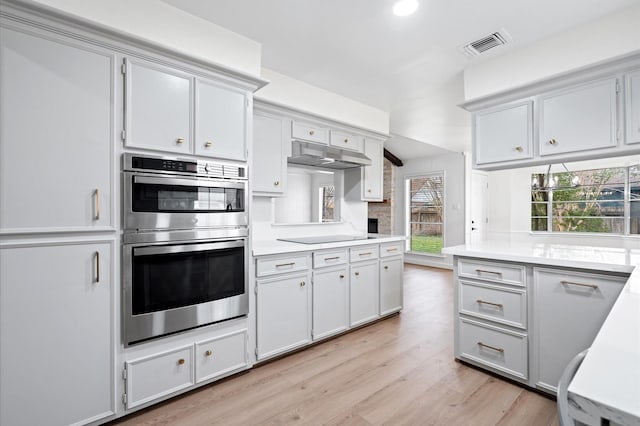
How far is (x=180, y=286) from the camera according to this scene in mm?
2072

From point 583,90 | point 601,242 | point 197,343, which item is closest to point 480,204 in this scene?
point 601,242

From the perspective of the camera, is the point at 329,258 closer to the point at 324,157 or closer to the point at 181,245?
the point at 324,157

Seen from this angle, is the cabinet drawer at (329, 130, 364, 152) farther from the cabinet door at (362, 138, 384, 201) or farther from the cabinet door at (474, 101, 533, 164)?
the cabinet door at (474, 101, 533, 164)

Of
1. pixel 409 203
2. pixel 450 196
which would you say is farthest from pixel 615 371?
pixel 409 203

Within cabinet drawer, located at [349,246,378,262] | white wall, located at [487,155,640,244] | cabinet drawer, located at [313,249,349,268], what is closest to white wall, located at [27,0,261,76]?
cabinet drawer, located at [313,249,349,268]

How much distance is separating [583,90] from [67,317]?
368 cm

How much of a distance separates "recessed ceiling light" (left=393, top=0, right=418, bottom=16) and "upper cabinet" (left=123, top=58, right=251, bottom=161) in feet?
4.00

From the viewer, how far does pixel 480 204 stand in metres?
6.79

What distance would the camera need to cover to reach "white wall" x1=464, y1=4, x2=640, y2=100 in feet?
7.17

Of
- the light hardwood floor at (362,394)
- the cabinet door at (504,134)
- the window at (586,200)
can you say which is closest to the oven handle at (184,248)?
the light hardwood floor at (362,394)

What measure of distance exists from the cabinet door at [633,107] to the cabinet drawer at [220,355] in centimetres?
305

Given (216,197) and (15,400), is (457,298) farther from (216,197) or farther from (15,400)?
(15,400)

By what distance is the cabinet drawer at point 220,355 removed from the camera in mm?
2137

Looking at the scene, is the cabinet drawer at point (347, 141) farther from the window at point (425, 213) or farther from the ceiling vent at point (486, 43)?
the window at point (425, 213)
